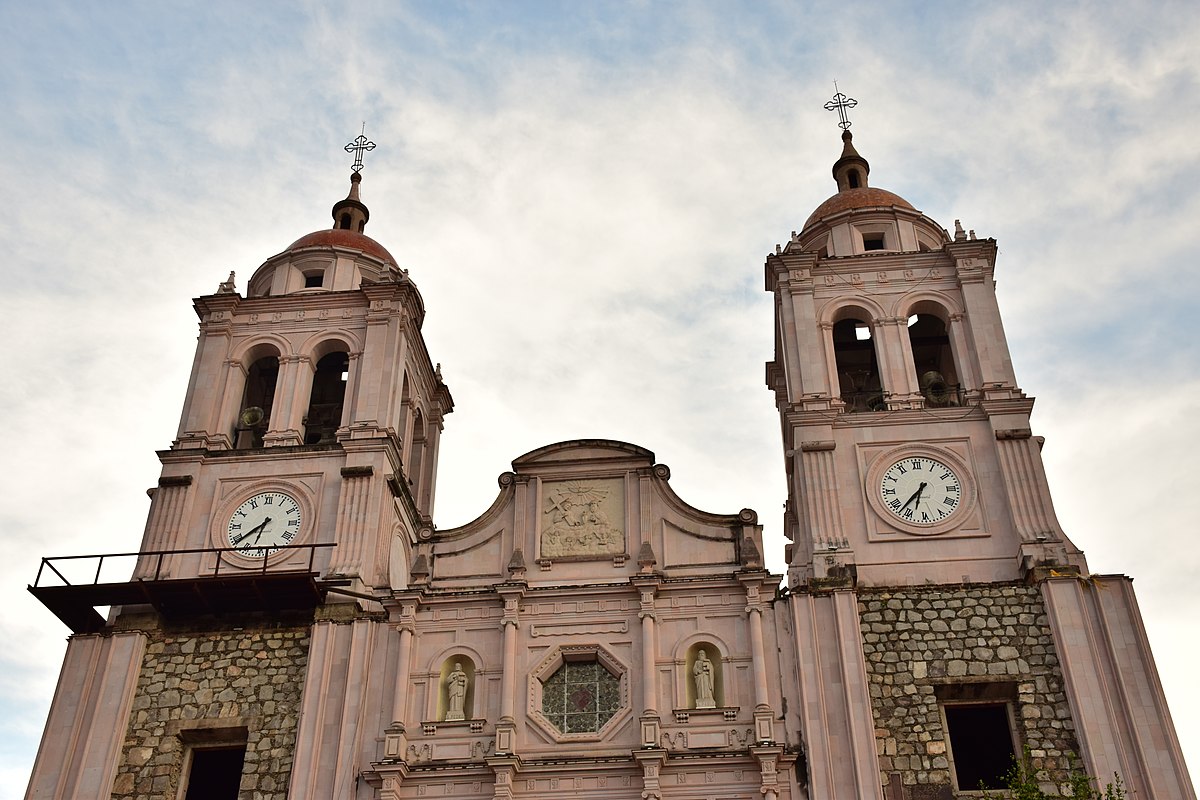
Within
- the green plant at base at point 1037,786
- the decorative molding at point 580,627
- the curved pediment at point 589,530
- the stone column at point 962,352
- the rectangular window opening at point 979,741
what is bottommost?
the green plant at base at point 1037,786

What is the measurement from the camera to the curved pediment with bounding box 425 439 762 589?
23281 millimetres

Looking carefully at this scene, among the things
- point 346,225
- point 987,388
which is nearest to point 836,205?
point 987,388

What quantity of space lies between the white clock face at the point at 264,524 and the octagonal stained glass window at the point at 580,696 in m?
6.03

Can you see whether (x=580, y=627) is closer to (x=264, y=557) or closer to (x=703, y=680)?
(x=703, y=680)

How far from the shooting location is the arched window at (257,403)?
2722 cm

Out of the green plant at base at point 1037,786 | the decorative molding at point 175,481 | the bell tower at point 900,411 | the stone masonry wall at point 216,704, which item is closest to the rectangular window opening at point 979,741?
the green plant at base at point 1037,786

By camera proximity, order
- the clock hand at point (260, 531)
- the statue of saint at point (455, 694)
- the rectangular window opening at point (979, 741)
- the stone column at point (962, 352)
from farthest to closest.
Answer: the stone column at point (962, 352), the clock hand at point (260, 531), the statue of saint at point (455, 694), the rectangular window opening at point (979, 741)

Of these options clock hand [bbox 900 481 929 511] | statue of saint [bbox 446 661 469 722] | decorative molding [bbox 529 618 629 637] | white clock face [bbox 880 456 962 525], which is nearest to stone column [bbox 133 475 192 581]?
statue of saint [bbox 446 661 469 722]

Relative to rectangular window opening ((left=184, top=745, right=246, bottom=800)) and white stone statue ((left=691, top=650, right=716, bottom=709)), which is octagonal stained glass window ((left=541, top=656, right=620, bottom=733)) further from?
rectangular window opening ((left=184, top=745, right=246, bottom=800))

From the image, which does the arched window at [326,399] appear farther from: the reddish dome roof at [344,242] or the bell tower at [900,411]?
the bell tower at [900,411]

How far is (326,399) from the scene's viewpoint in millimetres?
29828

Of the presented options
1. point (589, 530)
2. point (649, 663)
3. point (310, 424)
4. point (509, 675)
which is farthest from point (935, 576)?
point (310, 424)

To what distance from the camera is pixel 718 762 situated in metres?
20.6

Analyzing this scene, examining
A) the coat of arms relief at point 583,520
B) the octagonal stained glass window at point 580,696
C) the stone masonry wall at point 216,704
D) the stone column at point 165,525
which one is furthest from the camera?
the stone column at point 165,525
